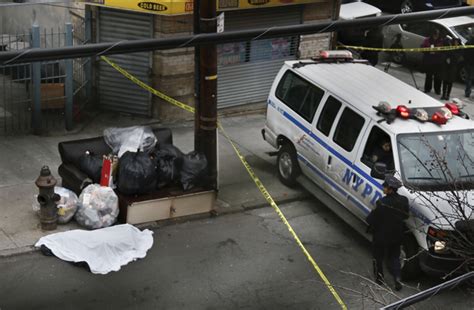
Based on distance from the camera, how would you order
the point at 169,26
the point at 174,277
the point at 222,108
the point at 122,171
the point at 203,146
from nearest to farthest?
the point at 174,277
the point at 122,171
the point at 203,146
the point at 169,26
the point at 222,108

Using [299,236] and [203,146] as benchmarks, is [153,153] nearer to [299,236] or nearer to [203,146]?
[203,146]

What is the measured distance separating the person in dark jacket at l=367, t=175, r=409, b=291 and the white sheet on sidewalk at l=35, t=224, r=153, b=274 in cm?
292

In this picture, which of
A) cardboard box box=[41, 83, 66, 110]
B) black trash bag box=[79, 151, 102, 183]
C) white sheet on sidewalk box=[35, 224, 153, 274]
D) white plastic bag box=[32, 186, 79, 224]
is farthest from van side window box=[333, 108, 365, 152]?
cardboard box box=[41, 83, 66, 110]

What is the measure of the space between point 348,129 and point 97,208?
3556 mm

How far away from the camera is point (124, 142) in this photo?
1143 cm

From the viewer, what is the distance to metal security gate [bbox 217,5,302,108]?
608 inches

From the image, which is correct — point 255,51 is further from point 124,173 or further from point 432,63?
point 124,173

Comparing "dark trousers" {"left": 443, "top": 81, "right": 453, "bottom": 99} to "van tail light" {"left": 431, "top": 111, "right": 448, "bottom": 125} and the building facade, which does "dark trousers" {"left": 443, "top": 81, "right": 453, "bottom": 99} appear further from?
"van tail light" {"left": 431, "top": 111, "right": 448, "bottom": 125}

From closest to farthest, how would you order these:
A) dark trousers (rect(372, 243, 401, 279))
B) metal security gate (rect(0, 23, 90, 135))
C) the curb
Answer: dark trousers (rect(372, 243, 401, 279))
the curb
metal security gate (rect(0, 23, 90, 135))

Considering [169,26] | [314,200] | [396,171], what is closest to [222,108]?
[169,26]

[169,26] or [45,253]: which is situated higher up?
[169,26]

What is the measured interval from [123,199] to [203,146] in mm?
1520

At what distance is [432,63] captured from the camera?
17.7 metres

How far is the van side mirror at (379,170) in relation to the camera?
10.1 meters
